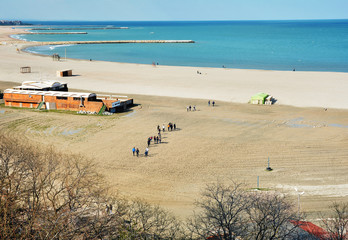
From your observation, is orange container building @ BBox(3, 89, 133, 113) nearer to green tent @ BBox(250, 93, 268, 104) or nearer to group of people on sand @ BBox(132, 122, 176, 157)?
group of people on sand @ BBox(132, 122, 176, 157)

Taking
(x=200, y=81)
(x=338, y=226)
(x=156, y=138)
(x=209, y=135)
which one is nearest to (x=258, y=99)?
(x=209, y=135)

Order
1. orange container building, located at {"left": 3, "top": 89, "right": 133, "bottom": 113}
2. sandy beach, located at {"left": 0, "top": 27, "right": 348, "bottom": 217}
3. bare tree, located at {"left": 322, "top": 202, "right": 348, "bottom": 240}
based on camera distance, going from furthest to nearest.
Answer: orange container building, located at {"left": 3, "top": 89, "right": 133, "bottom": 113}
sandy beach, located at {"left": 0, "top": 27, "right": 348, "bottom": 217}
bare tree, located at {"left": 322, "top": 202, "right": 348, "bottom": 240}

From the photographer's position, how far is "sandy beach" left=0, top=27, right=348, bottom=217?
2648 centimetres

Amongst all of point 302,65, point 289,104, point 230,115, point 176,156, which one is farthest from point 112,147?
point 302,65

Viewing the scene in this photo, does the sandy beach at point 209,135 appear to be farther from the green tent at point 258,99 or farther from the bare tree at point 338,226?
the bare tree at point 338,226

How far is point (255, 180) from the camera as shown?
26797 millimetres

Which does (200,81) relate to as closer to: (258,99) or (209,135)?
(258,99)

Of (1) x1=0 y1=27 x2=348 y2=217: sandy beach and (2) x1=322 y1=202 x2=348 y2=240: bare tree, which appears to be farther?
(1) x1=0 y1=27 x2=348 y2=217: sandy beach

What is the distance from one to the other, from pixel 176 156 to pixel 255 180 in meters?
7.48

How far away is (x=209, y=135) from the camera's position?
123 feet

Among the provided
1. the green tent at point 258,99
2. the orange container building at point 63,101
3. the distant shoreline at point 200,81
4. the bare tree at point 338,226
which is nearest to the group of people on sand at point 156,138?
the orange container building at point 63,101

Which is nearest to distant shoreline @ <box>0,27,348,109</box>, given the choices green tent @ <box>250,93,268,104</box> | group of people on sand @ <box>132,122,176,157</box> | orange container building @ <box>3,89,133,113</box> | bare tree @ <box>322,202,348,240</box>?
green tent @ <box>250,93,268,104</box>

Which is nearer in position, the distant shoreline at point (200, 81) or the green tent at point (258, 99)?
the green tent at point (258, 99)

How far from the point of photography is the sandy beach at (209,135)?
86.9 feet
